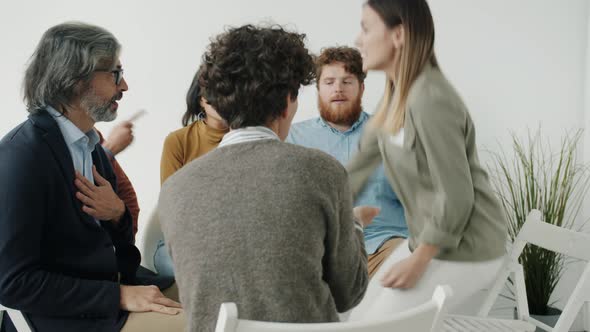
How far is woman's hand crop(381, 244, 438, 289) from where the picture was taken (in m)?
1.46

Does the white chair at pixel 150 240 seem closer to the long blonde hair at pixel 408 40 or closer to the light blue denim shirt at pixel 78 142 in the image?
the light blue denim shirt at pixel 78 142

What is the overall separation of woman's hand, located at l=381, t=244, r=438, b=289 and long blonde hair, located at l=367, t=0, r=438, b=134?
30 cm

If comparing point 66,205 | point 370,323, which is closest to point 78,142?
point 66,205

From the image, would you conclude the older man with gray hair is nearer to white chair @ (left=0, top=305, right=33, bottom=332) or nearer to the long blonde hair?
white chair @ (left=0, top=305, right=33, bottom=332)

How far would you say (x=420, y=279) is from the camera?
1486 millimetres

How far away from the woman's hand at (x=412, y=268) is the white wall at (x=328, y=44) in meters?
1.16

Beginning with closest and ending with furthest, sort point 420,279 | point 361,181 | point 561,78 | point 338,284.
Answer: point 338,284 < point 420,279 < point 361,181 < point 561,78

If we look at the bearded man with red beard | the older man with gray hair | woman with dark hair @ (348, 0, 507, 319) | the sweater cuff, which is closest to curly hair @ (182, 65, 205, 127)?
the bearded man with red beard

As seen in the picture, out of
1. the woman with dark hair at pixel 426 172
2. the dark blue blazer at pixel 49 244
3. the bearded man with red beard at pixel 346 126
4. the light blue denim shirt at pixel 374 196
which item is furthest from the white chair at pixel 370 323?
the bearded man with red beard at pixel 346 126

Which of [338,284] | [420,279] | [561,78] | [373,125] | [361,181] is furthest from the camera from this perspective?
[561,78]

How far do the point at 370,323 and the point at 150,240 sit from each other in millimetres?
1702

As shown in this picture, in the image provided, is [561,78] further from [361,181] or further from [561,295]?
[361,181]

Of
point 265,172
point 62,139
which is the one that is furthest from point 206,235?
point 62,139

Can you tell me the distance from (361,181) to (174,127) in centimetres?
120
